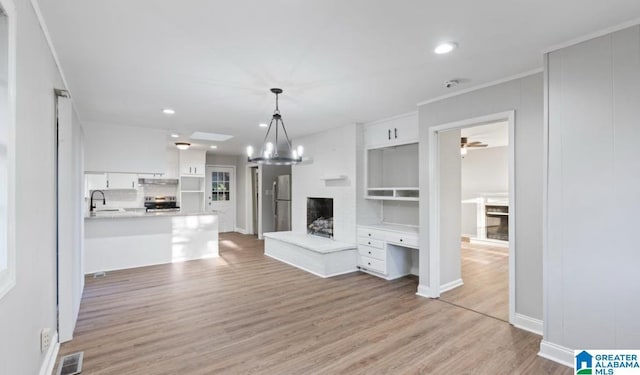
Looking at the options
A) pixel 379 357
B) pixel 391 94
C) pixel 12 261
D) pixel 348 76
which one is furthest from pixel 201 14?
pixel 379 357

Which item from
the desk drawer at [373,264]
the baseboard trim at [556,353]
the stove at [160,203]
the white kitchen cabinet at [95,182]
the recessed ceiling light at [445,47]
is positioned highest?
the recessed ceiling light at [445,47]

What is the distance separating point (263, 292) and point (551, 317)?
3.09m

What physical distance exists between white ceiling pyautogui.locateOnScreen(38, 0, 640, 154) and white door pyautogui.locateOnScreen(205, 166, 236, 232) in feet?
17.9

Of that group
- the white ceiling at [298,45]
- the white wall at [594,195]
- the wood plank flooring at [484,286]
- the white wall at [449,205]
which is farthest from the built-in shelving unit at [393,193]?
the white wall at [594,195]

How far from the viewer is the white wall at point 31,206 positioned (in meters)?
1.56

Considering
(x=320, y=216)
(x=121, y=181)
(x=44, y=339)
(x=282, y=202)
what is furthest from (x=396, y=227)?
(x=121, y=181)

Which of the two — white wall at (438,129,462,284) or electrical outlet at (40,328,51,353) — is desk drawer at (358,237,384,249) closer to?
white wall at (438,129,462,284)

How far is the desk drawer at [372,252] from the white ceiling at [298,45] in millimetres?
2189

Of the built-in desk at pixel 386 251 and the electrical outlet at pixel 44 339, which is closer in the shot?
the electrical outlet at pixel 44 339

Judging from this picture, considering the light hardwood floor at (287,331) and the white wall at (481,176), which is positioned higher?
the white wall at (481,176)

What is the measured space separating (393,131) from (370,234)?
164 cm

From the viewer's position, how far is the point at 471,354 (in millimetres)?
2578

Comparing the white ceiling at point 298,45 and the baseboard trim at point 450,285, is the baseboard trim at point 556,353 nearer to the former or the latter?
the baseboard trim at point 450,285

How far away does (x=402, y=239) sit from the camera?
4.36 meters
